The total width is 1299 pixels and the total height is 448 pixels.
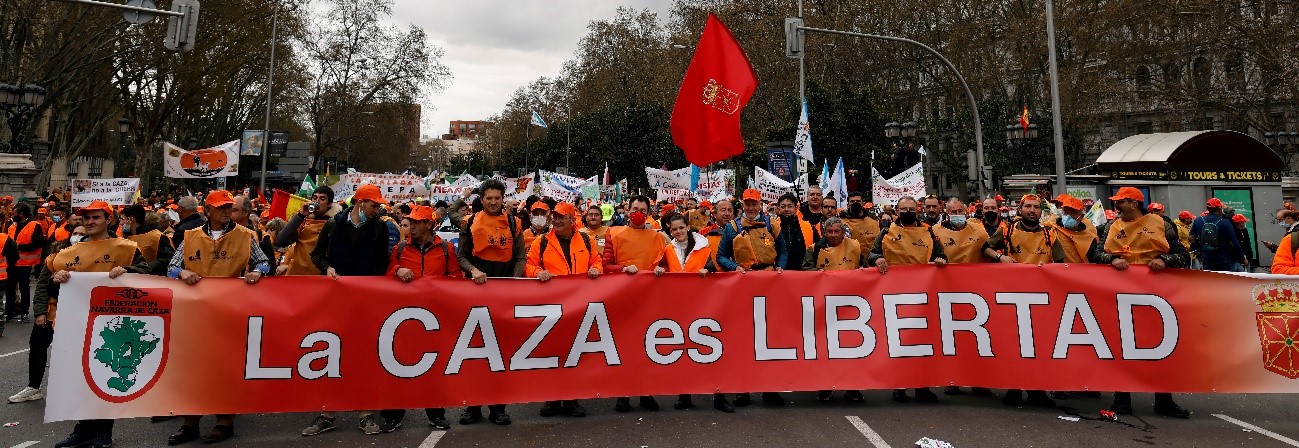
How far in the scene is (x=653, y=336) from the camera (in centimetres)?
590

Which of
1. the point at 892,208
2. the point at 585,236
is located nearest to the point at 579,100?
the point at 892,208

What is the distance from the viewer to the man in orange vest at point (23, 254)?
10102 millimetres

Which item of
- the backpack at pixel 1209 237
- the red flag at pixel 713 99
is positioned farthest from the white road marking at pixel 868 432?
the backpack at pixel 1209 237

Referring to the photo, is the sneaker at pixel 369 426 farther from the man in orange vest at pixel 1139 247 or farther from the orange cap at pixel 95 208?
the man in orange vest at pixel 1139 247

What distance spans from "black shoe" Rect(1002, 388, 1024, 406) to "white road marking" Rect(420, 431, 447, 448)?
14.4 ft

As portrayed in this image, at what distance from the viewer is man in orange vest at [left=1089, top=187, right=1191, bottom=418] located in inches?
233

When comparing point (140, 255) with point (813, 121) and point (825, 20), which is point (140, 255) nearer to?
point (813, 121)

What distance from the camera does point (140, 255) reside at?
18.9 ft

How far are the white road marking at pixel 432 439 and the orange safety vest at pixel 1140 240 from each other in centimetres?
537

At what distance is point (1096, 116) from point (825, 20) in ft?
37.5

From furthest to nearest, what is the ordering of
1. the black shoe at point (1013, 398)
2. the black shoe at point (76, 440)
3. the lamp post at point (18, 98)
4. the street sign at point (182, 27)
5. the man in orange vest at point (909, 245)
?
the lamp post at point (18, 98), the street sign at point (182, 27), the man in orange vest at point (909, 245), the black shoe at point (1013, 398), the black shoe at point (76, 440)

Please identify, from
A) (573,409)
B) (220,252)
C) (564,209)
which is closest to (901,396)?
(573,409)

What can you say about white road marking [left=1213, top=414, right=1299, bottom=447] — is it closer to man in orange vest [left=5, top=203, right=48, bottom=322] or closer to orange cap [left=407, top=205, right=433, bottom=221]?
orange cap [left=407, top=205, right=433, bottom=221]

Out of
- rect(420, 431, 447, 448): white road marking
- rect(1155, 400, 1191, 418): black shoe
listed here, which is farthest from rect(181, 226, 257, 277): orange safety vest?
rect(1155, 400, 1191, 418): black shoe
